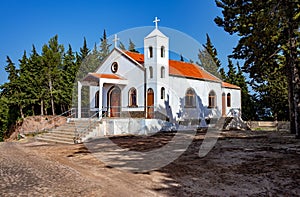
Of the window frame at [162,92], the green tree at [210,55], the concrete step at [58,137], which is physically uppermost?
the green tree at [210,55]

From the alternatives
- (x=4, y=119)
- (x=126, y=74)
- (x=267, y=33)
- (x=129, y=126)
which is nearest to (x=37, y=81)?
(x=4, y=119)

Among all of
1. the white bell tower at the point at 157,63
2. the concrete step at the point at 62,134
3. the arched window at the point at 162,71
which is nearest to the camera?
the concrete step at the point at 62,134

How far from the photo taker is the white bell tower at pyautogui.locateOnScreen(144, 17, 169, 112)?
19.6m

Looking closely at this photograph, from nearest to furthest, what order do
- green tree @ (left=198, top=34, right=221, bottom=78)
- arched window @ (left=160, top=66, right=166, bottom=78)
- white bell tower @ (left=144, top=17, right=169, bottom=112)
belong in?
white bell tower @ (left=144, top=17, right=169, bottom=112)
arched window @ (left=160, top=66, right=166, bottom=78)
green tree @ (left=198, top=34, right=221, bottom=78)

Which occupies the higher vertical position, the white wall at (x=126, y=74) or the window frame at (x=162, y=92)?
the white wall at (x=126, y=74)

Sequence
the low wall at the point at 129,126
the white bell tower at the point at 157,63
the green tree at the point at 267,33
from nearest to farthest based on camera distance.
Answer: the green tree at the point at 267,33 → the low wall at the point at 129,126 → the white bell tower at the point at 157,63

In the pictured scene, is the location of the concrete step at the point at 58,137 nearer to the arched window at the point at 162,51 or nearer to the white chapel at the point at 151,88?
the white chapel at the point at 151,88

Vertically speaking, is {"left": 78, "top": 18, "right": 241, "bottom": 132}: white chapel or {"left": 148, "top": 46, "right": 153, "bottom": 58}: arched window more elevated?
{"left": 148, "top": 46, "right": 153, "bottom": 58}: arched window

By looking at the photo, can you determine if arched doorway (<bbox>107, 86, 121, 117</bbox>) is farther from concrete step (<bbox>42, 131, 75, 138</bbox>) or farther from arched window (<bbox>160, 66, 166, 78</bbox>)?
concrete step (<bbox>42, 131, 75, 138</bbox>)

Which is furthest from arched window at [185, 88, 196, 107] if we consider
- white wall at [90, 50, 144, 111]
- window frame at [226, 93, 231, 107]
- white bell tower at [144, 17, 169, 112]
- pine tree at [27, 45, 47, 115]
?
pine tree at [27, 45, 47, 115]

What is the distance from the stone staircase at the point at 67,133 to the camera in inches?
627

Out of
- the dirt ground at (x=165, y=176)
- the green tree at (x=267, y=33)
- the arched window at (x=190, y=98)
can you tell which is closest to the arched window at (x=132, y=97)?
the arched window at (x=190, y=98)

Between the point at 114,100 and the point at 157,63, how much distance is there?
17.1ft

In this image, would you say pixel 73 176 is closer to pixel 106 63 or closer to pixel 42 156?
pixel 42 156
